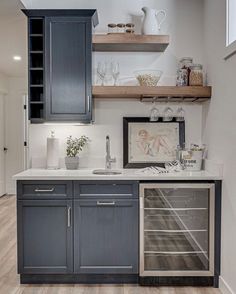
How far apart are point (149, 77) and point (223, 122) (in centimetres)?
84

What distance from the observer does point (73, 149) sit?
3369 millimetres

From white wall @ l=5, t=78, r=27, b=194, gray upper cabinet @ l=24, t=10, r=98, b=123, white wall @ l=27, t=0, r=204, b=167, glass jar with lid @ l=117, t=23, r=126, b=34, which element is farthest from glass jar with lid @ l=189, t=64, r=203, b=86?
white wall @ l=5, t=78, r=27, b=194

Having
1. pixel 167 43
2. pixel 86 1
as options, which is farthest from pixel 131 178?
pixel 86 1

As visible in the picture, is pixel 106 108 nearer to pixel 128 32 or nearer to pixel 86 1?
pixel 128 32

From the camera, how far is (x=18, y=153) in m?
7.13

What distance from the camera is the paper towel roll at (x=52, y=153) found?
333 centimetres

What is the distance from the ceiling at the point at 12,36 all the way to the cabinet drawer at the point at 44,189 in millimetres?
1697

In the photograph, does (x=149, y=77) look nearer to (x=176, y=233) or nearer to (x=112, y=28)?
(x=112, y=28)

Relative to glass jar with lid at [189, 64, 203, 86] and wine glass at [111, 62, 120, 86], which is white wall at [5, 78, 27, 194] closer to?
wine glass at [111, 62, 120, 86]

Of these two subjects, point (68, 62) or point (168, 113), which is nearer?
point (68, 62)

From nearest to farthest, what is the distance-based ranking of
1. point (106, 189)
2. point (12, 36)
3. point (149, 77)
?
point (106, 189)
point (149, 77)
point (12, 36)

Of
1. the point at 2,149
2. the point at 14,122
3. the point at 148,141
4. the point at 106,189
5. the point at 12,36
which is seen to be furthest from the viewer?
the point at 14,122

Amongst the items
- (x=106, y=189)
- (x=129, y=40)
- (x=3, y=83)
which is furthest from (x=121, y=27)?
(x=3, y=83)

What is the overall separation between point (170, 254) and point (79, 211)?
33.7 inches
